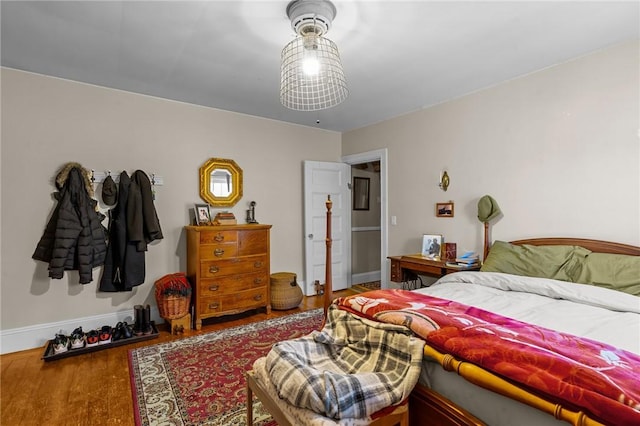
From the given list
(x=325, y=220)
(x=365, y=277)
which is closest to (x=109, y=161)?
(x=325, y=220)

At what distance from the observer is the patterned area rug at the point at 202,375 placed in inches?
75.6

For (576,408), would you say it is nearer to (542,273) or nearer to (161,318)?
(542,273)

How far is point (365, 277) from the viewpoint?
5418 millimetres

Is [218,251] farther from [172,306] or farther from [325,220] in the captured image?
[325,220]

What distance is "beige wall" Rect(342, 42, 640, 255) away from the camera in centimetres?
242

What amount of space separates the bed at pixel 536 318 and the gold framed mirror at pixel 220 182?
189cm

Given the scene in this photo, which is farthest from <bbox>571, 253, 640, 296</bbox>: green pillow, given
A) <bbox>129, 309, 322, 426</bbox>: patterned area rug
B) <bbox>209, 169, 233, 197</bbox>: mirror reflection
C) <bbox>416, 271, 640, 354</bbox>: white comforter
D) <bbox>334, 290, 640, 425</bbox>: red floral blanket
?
<bbox>209, 169, 233, 197</bbox>: mirror reflection

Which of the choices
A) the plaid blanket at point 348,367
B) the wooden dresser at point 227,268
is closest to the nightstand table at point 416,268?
the wooden dresser at point 227,268

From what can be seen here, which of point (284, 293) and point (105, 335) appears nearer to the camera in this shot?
point (105, 335)

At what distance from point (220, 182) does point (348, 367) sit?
296 centimetres

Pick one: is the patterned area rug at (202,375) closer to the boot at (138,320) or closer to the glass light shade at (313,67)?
the boot at (138,320)

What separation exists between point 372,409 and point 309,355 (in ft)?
1.47

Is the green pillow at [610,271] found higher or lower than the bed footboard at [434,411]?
higher

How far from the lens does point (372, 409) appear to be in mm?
1229
